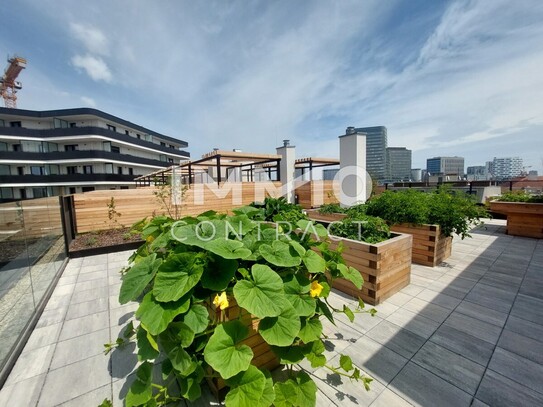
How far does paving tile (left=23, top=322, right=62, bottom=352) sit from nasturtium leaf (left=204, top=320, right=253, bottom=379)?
74.9 inches

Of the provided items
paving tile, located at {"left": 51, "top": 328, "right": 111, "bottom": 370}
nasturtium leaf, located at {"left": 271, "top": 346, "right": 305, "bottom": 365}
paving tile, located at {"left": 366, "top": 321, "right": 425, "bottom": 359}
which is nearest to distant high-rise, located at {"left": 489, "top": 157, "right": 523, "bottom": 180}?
paving tile, located at {"left": 366, "top": 321, "right": 425, "bottom": 359}

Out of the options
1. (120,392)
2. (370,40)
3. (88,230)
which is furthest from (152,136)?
(120,392)

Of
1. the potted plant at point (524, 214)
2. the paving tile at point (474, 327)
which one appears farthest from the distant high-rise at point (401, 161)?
the paving tile at point (474, 327)

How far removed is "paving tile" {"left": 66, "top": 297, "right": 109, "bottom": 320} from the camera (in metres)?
2.23

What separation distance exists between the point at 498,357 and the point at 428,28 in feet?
16.9

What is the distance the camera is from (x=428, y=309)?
2.18 m

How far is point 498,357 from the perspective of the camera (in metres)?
1.57

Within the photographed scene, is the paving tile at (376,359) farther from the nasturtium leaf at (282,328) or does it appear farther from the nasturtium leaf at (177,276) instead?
the nasturtium leaf at (177,276)

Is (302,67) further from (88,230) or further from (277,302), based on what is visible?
(88,230)

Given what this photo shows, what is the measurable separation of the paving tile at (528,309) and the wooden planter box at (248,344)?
7.75 feet

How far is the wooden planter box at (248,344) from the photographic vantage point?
1.26m

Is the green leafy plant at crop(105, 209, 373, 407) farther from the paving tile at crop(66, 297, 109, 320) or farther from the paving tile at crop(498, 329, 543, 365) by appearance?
the paving tile at crop(66, 297, 109, 320)

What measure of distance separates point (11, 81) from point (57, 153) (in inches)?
1185

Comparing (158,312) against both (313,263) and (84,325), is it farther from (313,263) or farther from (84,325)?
(84,325)
